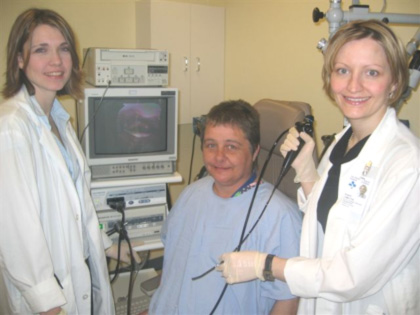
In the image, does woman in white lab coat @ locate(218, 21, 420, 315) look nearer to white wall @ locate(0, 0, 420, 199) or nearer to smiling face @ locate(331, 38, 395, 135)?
smiling face @ locate(331, 38, 395, 135)

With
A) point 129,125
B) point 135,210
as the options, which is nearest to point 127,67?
point 129,125

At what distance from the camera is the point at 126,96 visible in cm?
186

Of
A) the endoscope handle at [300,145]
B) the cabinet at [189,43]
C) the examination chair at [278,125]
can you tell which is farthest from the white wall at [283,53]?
the endoscope handle at [300,145]

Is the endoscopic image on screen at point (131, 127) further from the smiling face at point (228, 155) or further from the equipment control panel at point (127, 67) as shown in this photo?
the smiling face at point (228, 155)

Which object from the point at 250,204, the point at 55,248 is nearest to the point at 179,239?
the point at 250,204

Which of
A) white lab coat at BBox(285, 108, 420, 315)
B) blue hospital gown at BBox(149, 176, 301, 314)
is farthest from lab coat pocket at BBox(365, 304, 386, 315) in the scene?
blue hospital gown at BBox(149, 176, 301, 314)

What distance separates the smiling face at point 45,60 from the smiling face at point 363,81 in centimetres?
93

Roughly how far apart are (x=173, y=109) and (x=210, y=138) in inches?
22.6

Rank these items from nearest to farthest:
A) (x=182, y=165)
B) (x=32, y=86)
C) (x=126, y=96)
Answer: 1. (x=32, y=86)
2. (x=126, y=96)
3. (x=182, y=165)

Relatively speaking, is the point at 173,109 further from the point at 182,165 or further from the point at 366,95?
the point at 182,165

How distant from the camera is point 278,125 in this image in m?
1.62

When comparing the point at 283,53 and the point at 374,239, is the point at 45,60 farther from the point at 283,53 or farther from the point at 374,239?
the point at 283,53

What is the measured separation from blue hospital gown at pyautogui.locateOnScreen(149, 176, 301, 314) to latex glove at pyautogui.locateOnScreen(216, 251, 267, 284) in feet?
Result: 0.45

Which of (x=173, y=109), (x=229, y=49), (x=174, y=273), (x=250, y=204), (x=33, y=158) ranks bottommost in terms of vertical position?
(x=174, y=273)
